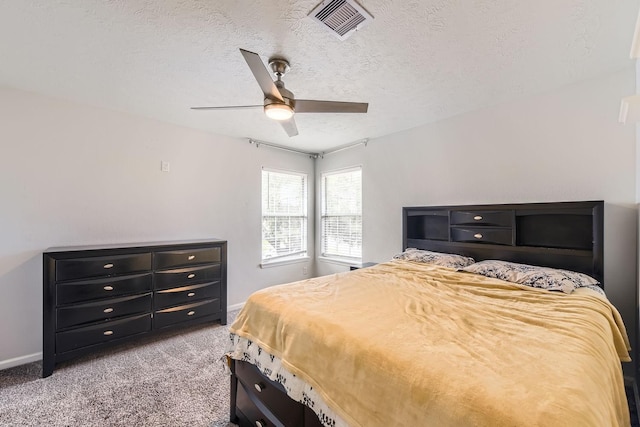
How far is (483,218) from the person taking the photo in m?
2.95

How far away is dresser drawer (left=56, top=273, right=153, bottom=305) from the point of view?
Answer: 247 cm

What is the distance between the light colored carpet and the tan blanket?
0.76 metres

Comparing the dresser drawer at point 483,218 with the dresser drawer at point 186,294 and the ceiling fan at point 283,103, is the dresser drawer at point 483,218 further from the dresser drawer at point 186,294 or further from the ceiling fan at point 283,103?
the dresser drawer at point 186,294

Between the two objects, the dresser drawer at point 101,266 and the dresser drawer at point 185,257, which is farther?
the dresser drawer at point 185,257

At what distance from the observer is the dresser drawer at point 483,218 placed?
278 centimetres

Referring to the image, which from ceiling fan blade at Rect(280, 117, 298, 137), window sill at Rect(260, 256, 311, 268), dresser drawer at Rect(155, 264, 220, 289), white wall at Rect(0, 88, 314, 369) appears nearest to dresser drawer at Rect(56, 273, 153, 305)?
dresser drawer at Rect(155, 264, 220, 289)

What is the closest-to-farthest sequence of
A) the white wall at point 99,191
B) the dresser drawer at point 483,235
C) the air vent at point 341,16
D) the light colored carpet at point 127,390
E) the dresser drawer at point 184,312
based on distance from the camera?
1. the air vent at point 341,16
2. the light colored carpet at point 127,390
3. the white wall at point 99,191
4. the dresser drawer at point 483,235
5. the dresser drawer at point 184,312

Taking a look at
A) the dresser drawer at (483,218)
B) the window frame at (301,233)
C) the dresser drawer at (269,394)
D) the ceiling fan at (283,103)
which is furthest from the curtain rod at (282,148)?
the dresser drawer at (269,394)

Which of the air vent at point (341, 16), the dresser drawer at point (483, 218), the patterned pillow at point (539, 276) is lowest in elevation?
the patterned pillow at point (539, 276)

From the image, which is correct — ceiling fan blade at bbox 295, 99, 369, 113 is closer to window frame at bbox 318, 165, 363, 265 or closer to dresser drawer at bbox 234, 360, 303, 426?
dresser drawer at bbox 234, 360, 303, 426

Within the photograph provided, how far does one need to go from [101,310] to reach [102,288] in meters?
0.21

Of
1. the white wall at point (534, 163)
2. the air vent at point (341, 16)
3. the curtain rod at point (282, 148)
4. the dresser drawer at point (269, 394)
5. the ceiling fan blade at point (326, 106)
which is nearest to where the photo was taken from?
the dresser drawer at point (269, 394)

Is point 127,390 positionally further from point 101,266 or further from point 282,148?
point 282,148

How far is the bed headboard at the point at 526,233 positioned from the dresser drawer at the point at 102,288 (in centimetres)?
320
